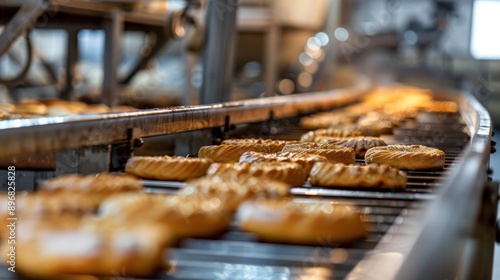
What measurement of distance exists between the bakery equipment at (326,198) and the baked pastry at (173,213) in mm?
35

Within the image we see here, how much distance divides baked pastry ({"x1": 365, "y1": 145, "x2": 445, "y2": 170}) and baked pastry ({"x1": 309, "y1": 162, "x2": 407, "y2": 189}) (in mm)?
494

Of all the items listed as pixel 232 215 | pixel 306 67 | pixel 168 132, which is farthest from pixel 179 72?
pixel 232 215

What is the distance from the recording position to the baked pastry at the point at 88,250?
1428 millimetres

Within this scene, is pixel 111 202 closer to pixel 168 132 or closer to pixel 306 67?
pixel 168 132

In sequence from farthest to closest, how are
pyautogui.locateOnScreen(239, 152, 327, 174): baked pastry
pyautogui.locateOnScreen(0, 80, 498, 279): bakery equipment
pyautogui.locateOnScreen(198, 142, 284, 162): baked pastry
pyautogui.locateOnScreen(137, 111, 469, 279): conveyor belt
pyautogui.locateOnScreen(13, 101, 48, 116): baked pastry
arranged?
pyautogui.locateOnScreen(13, 101, 48, 116): baked pastry
pyautogui.locateOnScreen(198, 142, 284, 162): baked pastry
pyautogui.locateOnScreen(239, 152, 327, 174): baked pastry
pyautogui.locateOnScreen(137, 111, 469, 279): conveyor belt
pyautogui.locateOnScreen(0, 80, 498, 279): bakery equipment

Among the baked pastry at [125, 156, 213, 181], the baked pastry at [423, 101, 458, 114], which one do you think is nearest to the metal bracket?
the baked pastry at [125, 156, 213, 181]

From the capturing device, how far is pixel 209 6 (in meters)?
5.50

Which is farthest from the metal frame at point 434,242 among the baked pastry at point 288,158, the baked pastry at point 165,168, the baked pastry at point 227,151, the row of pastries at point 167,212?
the baked pastry at point 227,151

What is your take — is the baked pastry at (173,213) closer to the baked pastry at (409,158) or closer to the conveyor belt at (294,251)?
the conveyor belt at (294,251)

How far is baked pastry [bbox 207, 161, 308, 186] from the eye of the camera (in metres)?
2.33

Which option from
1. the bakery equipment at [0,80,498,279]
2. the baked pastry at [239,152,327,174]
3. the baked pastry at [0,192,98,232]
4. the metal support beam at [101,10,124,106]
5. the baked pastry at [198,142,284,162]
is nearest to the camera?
the bakery equipment at [0,80,498,279]

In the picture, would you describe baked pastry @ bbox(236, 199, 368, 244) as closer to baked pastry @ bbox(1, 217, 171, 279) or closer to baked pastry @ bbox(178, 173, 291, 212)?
baked pastry @ bbox(178, 173, 291, 212)

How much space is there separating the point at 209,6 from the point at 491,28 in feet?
53.7

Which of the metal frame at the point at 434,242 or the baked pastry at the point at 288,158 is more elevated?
the metal frame at the point at 434,242
